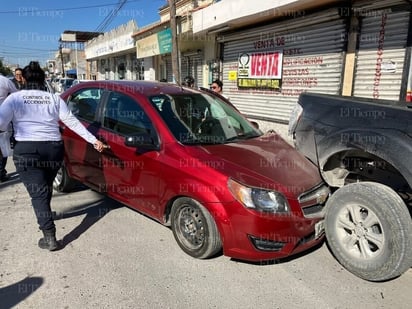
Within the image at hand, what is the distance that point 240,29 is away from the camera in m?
10.2

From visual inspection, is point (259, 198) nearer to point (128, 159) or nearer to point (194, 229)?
point (194, 229)

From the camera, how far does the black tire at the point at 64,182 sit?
4840 millimetres

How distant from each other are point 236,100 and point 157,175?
Answer: 8.15 meters

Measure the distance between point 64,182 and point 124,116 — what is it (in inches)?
66.9

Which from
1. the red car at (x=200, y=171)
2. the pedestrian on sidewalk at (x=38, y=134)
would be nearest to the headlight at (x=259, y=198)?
the red car at (x=200, y=171)

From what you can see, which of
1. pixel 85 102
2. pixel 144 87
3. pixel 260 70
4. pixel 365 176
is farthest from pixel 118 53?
pixel 365 176

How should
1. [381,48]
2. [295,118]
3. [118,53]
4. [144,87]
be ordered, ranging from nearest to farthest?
[295,118] < [144,87] < [381,48] < [118,53]

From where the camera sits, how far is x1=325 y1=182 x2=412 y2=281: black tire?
2680 mm

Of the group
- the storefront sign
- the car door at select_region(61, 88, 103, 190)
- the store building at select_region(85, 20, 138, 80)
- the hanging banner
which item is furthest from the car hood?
the store building at select_region(85, 20, 138, 80)

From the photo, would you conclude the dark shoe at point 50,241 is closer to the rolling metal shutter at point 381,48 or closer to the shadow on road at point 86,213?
the shadow on road at point 86,213

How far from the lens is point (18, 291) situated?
2.68 m

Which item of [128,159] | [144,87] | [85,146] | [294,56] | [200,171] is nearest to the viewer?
[200,171]

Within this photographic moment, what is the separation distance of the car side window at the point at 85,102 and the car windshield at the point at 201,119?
1000 millimetres

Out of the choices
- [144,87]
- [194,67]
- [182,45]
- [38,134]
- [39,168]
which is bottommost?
[39,168]
